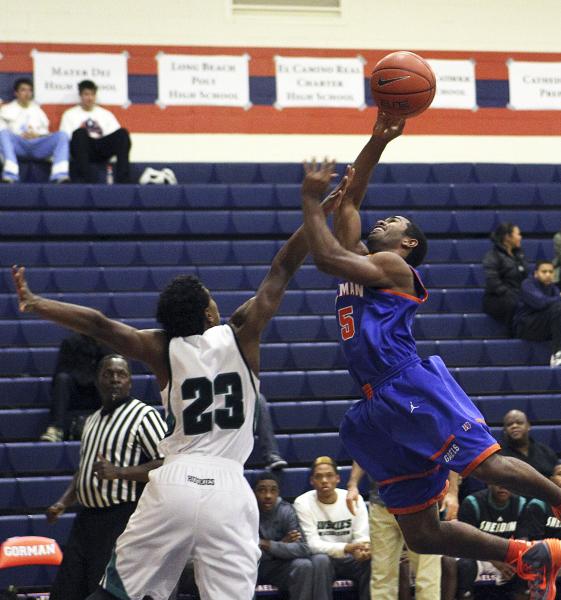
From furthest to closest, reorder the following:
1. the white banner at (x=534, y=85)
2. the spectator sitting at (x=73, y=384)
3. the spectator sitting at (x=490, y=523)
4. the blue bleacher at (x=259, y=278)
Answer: the white banner at (x=534, y=85), the blue bleacher at (x=259, y=278), the spectator sitting at (x=73, y=384), the spectator sitting at (x=490, y=523)

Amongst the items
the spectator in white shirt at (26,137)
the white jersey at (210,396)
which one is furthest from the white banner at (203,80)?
the white jersey at (210,396)

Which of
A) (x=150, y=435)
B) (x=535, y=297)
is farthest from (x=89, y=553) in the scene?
(x=535, y=297)

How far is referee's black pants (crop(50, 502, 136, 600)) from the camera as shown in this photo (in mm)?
6305

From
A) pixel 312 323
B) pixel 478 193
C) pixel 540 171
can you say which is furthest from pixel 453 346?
pixel 540 171

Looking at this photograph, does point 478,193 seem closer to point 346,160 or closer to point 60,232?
point 346,160

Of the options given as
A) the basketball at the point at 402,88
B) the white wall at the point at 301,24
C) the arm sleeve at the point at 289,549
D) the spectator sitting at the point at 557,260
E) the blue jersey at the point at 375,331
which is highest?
the white wall at the point at 301,24

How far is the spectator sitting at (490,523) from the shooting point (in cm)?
796

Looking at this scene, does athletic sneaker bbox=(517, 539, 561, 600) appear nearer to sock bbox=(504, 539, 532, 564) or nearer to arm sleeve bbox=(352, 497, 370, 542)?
sock bbox=(504, 539, 532, 564)

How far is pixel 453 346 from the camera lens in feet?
33.9

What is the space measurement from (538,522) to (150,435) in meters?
3.08

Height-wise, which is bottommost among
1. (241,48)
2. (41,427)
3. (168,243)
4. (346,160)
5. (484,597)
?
(484,597)

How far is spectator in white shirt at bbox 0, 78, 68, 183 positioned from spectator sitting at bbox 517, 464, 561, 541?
6149mm

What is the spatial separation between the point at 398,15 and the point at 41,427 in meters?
7.25

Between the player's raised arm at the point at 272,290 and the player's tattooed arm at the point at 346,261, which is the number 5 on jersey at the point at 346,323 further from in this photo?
the player's raised arm at the point at 272,290
